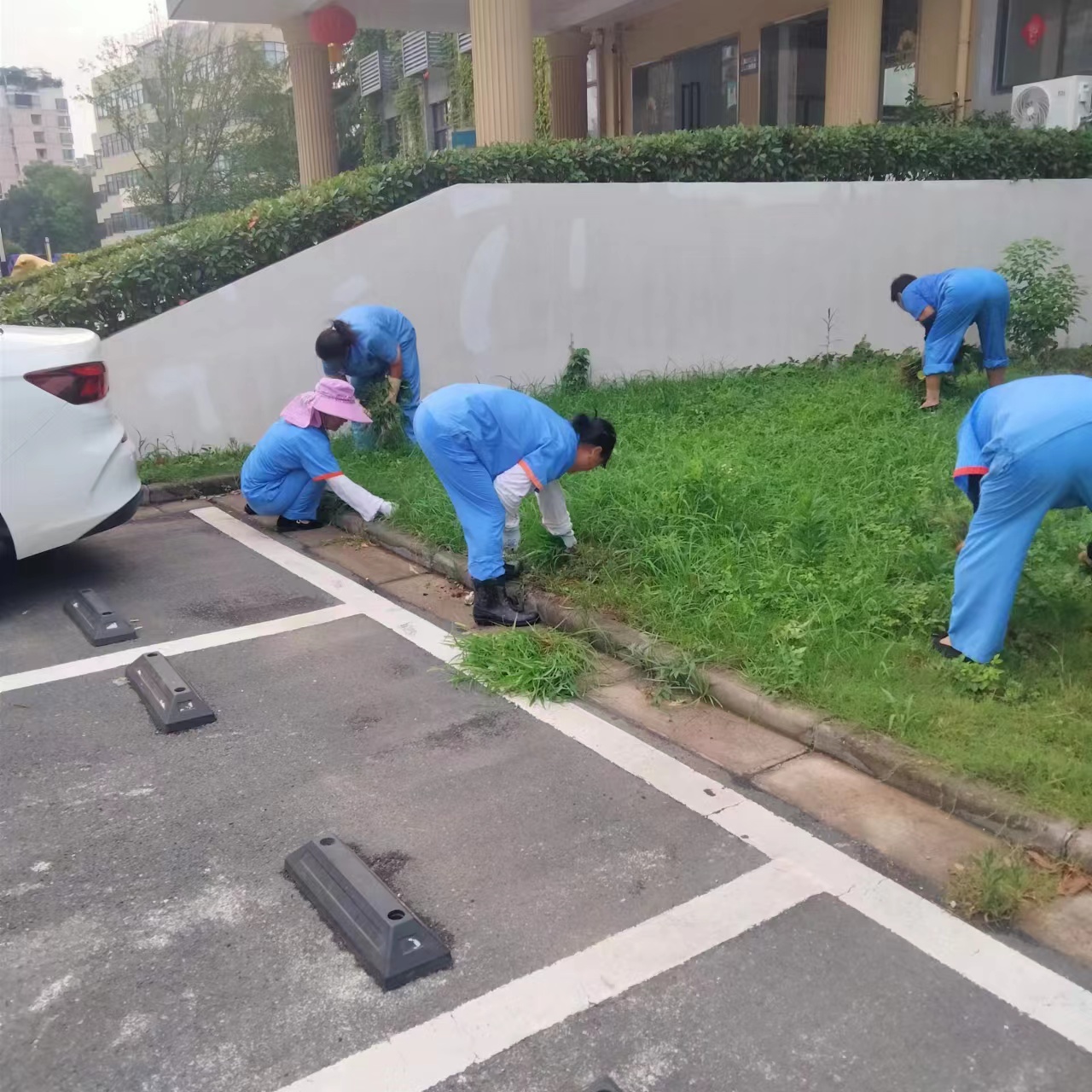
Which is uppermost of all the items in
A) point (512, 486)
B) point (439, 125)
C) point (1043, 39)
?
point (439, 125)

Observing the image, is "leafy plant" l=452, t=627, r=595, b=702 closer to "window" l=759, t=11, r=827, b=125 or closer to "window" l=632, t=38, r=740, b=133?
"window" l=759, t=11, r=827, b=125

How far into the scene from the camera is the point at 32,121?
334 ft

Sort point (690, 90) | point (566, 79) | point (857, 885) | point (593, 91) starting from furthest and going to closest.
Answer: point (593, 91) → point (566, 79) → point (690, 90) → point (857, 885)

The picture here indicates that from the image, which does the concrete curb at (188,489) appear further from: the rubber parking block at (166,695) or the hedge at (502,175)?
the rubber parking block at (166,695)

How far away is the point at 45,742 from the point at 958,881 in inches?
123

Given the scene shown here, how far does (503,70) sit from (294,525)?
5.94m

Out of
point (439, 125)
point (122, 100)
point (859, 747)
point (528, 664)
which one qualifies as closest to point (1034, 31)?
point (528, 664)

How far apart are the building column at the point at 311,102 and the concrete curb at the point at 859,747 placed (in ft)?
40.3

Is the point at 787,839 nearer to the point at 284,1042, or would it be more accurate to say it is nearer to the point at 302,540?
the point at 284,1042

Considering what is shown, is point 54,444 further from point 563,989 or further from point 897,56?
point 897,56

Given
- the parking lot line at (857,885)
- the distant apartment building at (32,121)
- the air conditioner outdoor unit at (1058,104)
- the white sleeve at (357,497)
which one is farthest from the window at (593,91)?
the distant apartment building at (32,121)

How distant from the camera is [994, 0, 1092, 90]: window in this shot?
1173cm

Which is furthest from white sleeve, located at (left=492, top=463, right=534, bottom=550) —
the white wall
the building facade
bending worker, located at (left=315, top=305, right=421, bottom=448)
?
the building facade

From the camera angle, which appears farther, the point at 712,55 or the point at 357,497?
the point at 712,55
